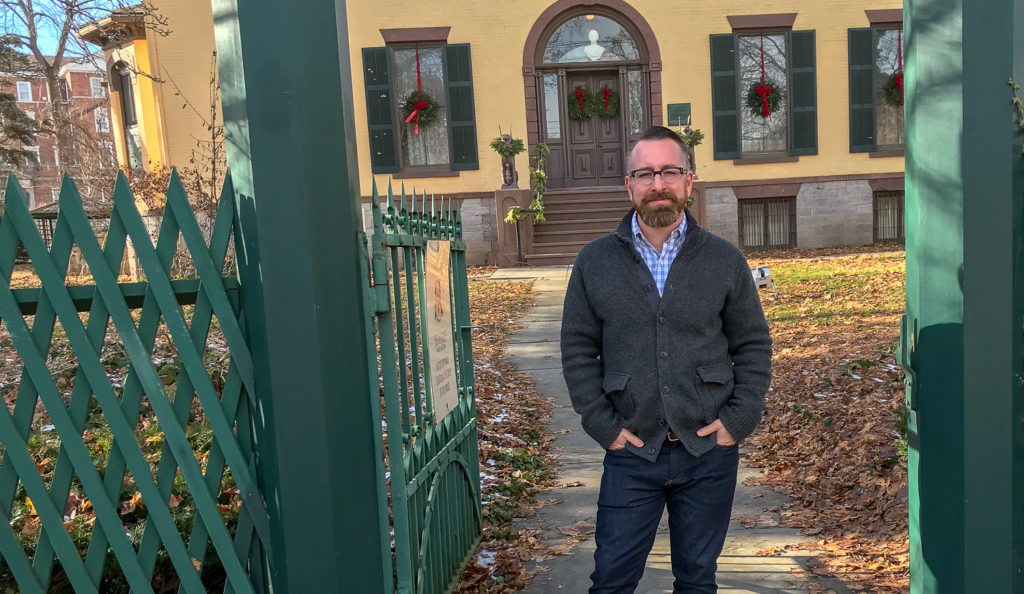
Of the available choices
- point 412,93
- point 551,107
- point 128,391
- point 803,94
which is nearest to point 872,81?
point 803,94

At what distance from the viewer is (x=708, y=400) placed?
2762mm

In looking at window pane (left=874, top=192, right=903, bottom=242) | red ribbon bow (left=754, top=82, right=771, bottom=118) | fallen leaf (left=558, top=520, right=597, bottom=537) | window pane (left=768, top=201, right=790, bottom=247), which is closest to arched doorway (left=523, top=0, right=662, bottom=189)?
red ribbon bow (left=754, top=82, right=771, bottom=118)

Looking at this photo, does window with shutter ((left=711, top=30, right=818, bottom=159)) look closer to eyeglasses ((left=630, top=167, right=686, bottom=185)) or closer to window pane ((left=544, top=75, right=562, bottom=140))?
window pane ((left=544, top=75, right=562, bottom=140))

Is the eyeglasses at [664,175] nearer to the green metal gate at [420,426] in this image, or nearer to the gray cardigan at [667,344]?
the gray cardigan at [667,344]

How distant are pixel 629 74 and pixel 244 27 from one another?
19.1 metres

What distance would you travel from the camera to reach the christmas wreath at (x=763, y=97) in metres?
20.2

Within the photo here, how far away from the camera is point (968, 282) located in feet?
9.10

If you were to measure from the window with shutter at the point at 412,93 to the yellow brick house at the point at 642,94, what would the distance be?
33 millimetres

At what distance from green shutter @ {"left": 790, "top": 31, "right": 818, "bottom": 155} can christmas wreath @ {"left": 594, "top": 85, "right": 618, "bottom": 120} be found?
13.7ft

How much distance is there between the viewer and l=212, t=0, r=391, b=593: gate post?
2410 mm

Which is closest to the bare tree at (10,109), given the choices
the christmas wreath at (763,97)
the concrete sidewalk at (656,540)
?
the concrete sidewalk at (656,540)

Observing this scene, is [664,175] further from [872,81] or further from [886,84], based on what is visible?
[886,84]

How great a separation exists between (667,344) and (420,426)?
1.18 metres

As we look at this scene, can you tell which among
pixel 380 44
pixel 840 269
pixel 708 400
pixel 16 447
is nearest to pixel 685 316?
pixel 708 400
